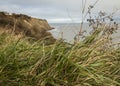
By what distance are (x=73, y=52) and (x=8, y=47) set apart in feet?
3.10

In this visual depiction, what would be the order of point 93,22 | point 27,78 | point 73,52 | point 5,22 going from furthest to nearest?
point 5,22, point 93,22, point 73,52, point 27,78

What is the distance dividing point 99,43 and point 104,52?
202mm

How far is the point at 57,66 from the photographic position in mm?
5836

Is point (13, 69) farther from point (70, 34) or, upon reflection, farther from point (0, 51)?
point (70, 34)

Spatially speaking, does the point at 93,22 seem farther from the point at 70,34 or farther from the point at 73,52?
the point at 73,52

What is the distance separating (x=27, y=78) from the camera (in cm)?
572

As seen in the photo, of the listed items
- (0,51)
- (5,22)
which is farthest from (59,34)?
(5,22)

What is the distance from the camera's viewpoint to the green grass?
225 inches

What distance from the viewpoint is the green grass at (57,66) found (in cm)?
571

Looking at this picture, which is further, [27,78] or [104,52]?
[104,52]

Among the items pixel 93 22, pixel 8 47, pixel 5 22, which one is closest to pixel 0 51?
pixel 8 47

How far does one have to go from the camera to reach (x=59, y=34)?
6711mm

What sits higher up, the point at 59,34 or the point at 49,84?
the point at 59,34

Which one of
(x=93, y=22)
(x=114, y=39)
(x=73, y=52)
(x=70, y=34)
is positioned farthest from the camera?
(x=93, y=22)
